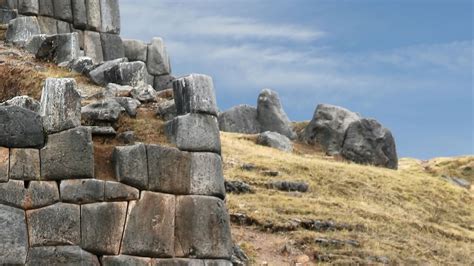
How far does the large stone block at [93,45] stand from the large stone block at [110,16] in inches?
26.2

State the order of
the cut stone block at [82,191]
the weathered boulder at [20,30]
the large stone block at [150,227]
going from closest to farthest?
the cut stone block at [82,191] → the large stone block at [150,227] → the weathered boulder at [20,30]

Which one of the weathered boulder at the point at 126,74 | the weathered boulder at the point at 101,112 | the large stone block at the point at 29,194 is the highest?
the weathered boulder at the point at 126,74

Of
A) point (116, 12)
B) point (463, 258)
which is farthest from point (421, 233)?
point (116, 12)

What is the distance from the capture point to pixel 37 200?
18.7 m

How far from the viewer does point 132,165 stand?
764 inches

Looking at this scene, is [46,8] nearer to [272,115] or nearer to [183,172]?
[183,172]

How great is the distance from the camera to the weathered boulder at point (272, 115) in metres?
65.4

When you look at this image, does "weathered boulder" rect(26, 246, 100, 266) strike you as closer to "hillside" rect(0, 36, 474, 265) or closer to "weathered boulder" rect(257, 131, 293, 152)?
"hillside" rect(0, 36, 474, 265)

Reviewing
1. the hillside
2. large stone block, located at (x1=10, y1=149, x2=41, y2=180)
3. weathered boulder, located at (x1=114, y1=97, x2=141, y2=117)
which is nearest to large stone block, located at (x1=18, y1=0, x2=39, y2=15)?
the hillside

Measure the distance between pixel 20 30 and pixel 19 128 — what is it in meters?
17.7

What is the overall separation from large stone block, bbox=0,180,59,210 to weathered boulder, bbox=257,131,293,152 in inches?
1558

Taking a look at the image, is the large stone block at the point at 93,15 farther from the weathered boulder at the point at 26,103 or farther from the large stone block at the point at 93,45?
the weathered boulder at the point at 26,103

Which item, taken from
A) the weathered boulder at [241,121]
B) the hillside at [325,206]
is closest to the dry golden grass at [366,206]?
the hillside at [325,206]

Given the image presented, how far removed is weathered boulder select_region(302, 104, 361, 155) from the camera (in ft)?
205
